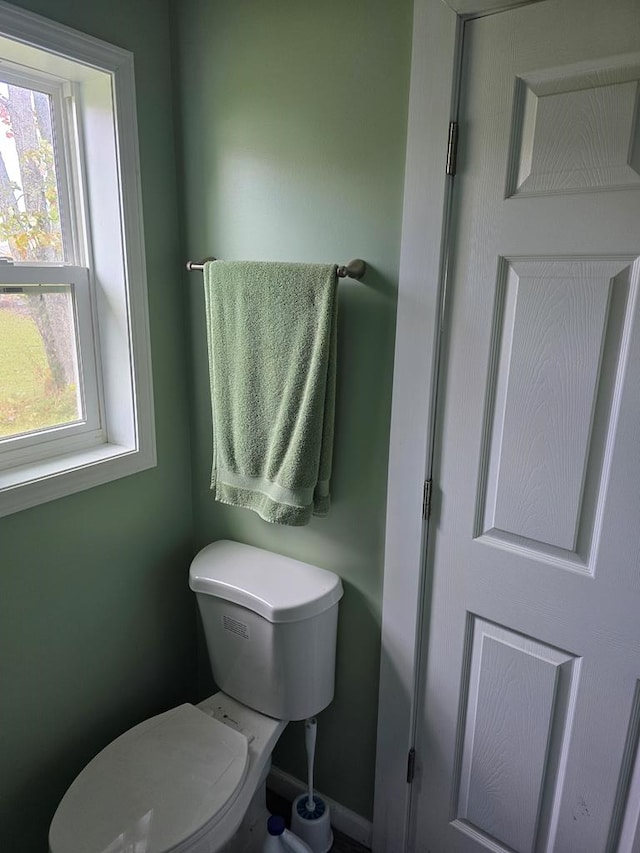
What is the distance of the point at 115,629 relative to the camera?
1.59 m

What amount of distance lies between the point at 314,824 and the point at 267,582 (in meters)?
0.72

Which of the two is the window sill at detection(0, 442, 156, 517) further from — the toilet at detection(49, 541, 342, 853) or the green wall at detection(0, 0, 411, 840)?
the toilet at detection(49, 541, 342, 853)

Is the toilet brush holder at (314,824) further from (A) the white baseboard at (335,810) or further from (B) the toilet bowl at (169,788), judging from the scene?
(B) the toilet bowl at (169,788)

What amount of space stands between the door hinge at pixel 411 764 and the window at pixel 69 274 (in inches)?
40.7

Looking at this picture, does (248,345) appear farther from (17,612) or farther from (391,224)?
(17,612)

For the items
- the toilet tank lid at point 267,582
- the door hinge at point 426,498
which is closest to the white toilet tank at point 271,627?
the toilet tank lid at point 267,582

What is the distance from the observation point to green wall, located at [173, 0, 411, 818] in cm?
123

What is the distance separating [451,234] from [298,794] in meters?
1.65

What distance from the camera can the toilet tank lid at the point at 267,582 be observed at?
4.62ft

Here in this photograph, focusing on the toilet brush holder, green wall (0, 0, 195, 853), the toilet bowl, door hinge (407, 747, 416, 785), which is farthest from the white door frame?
green wall (0, 0, 195, 853)

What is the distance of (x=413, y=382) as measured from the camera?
4.16 feet

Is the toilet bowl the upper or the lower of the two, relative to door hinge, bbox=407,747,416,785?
upper

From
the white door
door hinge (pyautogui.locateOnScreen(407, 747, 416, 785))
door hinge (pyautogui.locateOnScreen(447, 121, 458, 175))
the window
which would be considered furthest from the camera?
door hinge (pyautogui.locateOnScreen(407, 747, 416, 785))

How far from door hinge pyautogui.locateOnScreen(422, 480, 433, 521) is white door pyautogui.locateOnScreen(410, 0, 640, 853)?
0.02 meters
